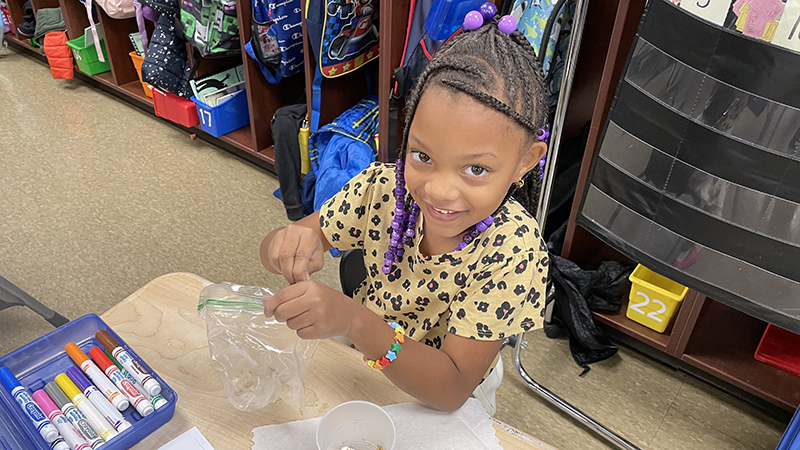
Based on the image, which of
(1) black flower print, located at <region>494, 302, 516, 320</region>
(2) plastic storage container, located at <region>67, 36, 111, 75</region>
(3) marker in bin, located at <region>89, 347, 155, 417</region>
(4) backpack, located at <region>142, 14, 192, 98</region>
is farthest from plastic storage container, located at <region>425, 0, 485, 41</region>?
(2) plastic storage container, located at <region>67, 36, 111, 75</region>

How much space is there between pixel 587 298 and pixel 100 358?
4.57ft

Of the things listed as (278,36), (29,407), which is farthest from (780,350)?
(278,36)

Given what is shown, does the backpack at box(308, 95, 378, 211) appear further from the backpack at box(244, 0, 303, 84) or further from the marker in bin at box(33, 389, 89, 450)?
the marker in bin at box(33, 389, 89, 450)

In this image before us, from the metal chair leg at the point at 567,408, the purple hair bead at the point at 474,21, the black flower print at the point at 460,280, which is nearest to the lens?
the purple hair bead at the point at 474,21

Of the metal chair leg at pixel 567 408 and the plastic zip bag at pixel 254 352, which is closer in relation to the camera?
the plastic zip bag at pixel 254 352

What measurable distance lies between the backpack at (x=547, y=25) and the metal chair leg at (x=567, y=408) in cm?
76

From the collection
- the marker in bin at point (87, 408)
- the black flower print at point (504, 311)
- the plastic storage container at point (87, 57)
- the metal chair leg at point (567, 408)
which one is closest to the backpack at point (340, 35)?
the metal chair leg at point (567, 408)

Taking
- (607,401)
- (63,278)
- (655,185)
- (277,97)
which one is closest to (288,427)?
(655,185)

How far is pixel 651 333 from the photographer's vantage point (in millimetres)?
1727

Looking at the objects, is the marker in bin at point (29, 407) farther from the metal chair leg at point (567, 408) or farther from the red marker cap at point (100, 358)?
the metal chair leg at point (567, 408)

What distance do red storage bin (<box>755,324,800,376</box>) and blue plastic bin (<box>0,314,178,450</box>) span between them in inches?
60.8

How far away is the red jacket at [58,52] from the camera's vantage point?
317 centimetres

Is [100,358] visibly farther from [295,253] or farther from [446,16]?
[446,16]

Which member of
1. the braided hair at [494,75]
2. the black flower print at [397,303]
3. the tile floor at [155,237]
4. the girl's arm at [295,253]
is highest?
the braided hair at [494,75]
